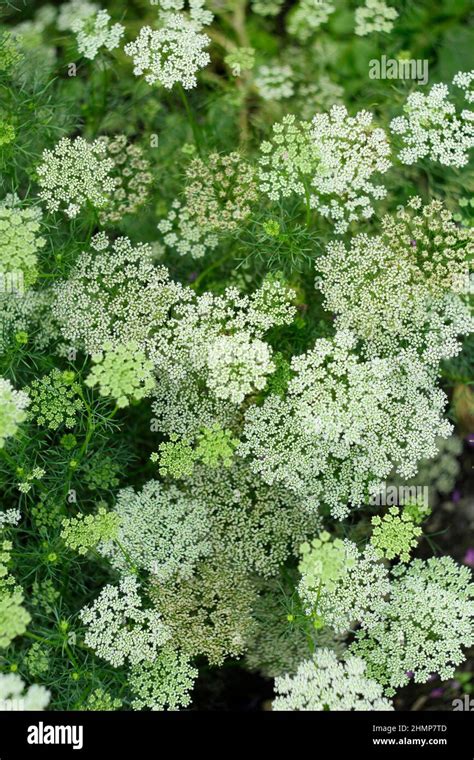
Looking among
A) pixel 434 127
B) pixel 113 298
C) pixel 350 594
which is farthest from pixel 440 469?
pixel 113 298

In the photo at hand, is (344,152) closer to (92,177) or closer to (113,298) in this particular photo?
(92,177)

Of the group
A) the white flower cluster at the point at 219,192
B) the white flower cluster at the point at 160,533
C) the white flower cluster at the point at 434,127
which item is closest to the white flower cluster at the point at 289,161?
the white flower cluster at the point at 219,192

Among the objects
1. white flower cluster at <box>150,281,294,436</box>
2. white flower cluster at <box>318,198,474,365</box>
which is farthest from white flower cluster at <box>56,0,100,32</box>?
white flower cluster at <box>318,198,474,365</box>

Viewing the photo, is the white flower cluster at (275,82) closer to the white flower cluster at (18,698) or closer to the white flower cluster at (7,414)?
the white flower cluster at (7,414)

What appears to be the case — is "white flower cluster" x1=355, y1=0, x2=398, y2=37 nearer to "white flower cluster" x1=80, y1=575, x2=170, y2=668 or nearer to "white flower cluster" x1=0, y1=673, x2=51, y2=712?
"white flower cluster" x1=80, y1=575, x2=170, y2=668

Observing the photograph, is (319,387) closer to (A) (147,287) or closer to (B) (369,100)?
(A) (147,287)
